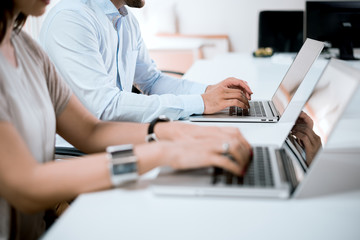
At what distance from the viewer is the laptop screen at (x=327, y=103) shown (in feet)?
2.66

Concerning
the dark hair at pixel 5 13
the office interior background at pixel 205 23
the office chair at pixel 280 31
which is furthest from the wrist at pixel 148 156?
the office interior background at pixel 205 23

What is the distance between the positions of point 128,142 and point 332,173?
0.53 metres

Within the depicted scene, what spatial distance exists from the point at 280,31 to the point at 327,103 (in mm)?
3163

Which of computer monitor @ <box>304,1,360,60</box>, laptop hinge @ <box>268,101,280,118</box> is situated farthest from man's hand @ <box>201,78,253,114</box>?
computer monitor @ <box>304,1,360,60</box>

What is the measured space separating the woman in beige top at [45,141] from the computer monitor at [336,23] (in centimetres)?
225

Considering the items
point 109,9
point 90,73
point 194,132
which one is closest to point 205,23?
point 109,9

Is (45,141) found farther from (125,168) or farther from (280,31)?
(280,31)

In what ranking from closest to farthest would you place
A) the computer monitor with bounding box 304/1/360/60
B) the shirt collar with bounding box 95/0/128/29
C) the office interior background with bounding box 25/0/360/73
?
the shirt collar with bounding box 95/0/128/29
the computer monitor with bounding box 304/1/360/60
the office interior background with bounding box 25/0/360/73

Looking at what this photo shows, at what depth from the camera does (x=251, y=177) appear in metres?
0.81

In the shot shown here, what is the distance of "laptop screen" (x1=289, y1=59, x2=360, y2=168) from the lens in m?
0.81

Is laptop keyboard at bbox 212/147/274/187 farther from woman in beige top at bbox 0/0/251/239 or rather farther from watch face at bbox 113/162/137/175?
watch face at bbox 113/162/137/175

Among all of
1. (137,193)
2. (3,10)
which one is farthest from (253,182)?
(3,10)

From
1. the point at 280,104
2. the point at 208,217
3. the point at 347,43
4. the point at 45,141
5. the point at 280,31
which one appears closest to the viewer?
the point at 208,217

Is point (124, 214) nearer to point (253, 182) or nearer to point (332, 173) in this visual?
point (253, 182)
